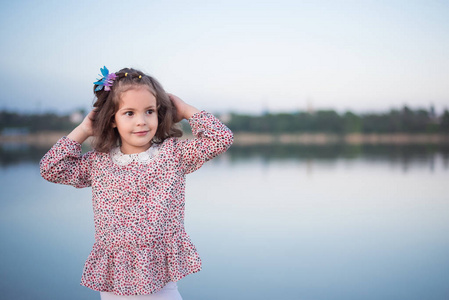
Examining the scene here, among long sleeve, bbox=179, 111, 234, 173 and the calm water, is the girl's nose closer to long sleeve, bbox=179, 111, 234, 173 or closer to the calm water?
long sleeve, bbox=179, 111, 234, 173

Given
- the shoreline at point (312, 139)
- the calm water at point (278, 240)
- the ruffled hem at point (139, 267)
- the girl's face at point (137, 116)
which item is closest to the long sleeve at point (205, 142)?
the girl's face at point (137, 116)

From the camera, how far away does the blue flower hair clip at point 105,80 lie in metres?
1.34

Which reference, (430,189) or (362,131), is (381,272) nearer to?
(430,189)

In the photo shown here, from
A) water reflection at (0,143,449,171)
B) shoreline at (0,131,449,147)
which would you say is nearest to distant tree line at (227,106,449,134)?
shoreline at (0,131,449,147)

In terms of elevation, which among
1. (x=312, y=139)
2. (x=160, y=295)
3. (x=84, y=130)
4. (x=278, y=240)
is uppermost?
(x=312, y=139)

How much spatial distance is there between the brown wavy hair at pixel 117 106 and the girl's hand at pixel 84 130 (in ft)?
0.06

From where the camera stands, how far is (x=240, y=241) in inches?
115

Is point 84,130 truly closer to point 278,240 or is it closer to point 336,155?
point 278,240

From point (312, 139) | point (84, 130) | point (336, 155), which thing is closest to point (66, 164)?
point (84, 130)

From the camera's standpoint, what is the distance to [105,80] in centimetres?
135

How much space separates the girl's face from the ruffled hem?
1.11 ft

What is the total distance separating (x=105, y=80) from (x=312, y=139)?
29237mm

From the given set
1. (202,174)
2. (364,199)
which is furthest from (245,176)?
(364,199)

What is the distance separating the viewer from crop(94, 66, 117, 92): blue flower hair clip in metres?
1.34
